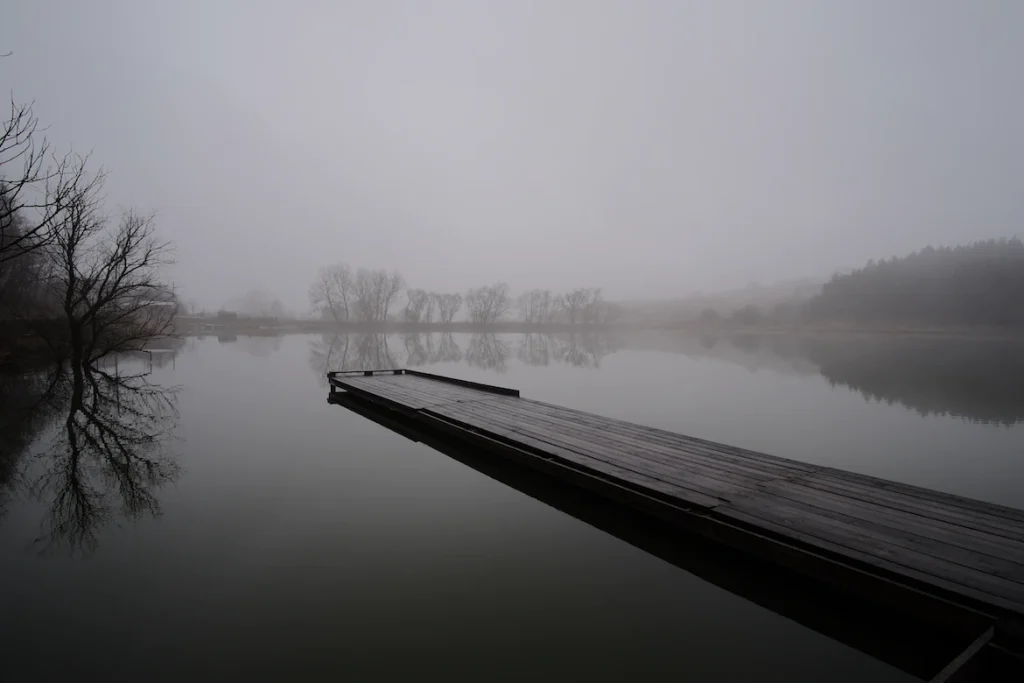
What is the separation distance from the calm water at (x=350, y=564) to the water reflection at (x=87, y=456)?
0.04 m

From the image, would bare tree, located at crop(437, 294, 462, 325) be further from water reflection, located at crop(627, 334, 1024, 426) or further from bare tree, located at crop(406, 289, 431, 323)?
water reflection, located at crop(627, 334, 1024, 426)

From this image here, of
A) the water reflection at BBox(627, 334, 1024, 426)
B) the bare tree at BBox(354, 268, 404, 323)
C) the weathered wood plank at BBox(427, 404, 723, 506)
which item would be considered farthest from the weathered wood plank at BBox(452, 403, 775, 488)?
the bare tree at BBox(354, 268, 404, 323)

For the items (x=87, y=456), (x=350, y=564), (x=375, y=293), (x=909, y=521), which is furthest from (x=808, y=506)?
(x=375, y=293)

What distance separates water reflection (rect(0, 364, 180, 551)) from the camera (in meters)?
4.09

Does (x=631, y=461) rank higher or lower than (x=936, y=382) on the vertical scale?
higher

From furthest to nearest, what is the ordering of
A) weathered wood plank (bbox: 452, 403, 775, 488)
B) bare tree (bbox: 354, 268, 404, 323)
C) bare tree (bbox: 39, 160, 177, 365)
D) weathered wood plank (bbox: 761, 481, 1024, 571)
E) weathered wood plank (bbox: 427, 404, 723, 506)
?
bare tree (bbox: 354, 268, 404, 323) < bare tree (bbox: 39, 160, 177, 365) < weathered wood plank (bbox: 452, 403, 775, 488) < weathered wood plank (bbox: 427, 404, 723, 506) < weathered wood plank (bbox: 761, 481, 1024, 571)

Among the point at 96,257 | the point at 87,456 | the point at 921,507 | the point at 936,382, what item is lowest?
the point at 936,382

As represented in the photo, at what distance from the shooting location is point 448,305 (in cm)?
6438

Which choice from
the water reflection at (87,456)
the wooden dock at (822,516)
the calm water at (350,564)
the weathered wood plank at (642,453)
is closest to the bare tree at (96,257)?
the water reflection at (87,456)

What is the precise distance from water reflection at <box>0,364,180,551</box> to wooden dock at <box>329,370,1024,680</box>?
3.50 meters

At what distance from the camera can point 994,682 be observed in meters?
2.04

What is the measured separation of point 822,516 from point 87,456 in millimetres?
7441

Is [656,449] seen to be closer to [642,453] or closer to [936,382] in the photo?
[642,453]

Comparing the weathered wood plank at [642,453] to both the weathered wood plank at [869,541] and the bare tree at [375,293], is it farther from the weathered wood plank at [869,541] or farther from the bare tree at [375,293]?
the bare tree at [375,293]
